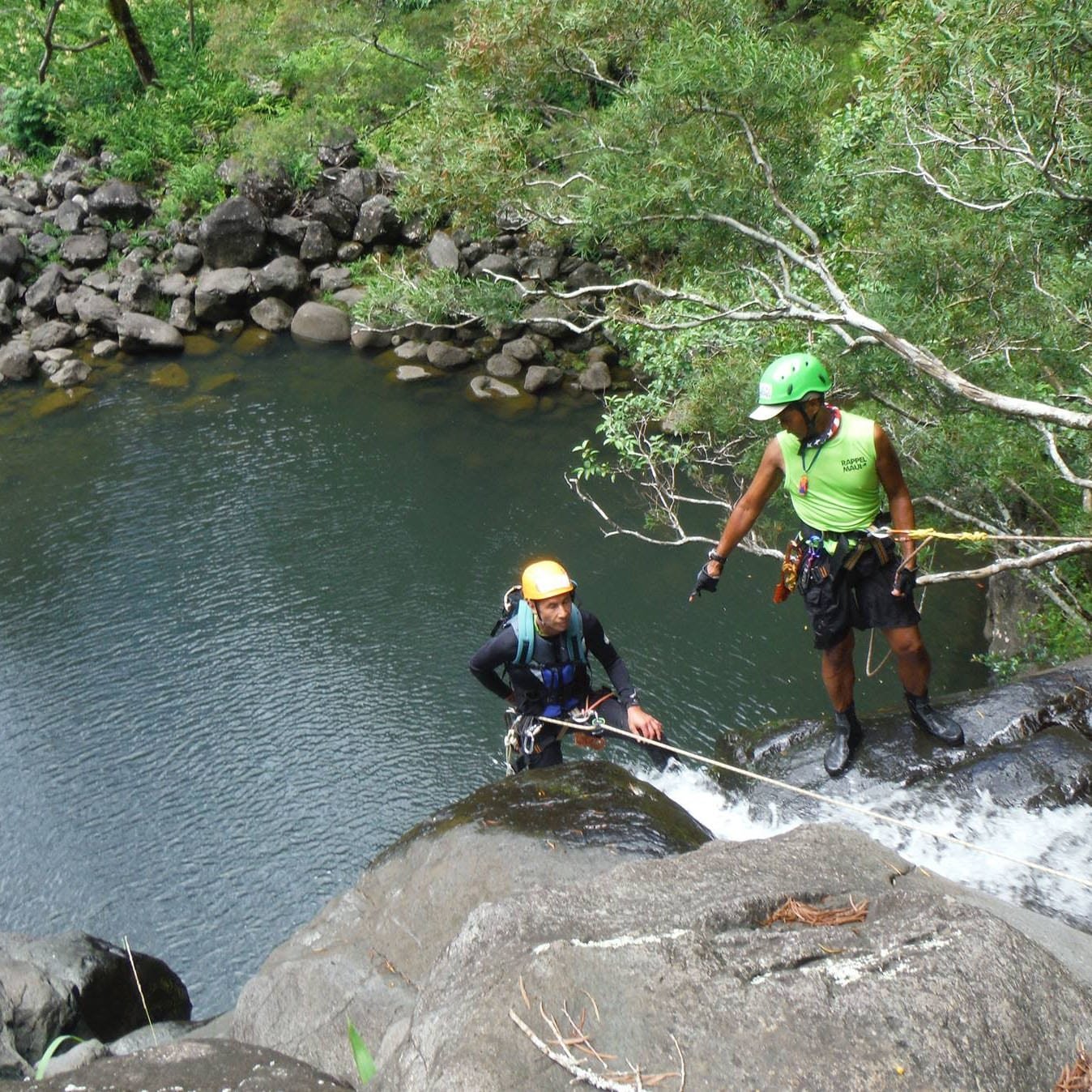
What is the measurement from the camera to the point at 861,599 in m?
5.54

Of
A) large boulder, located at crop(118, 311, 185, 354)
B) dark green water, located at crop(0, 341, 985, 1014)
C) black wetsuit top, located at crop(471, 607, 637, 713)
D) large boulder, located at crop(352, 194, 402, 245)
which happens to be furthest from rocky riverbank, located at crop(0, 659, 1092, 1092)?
large boulder, located at crop(352, 194, 402, 245)

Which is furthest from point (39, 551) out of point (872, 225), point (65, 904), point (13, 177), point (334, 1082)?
point (13, 177)

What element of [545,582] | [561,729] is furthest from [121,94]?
[545,582]

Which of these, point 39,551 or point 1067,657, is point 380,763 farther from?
point 39,551

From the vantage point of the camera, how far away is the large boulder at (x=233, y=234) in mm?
22578

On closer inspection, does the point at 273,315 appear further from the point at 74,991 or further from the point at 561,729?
the point at 561,729

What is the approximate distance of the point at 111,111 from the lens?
87.9 ft

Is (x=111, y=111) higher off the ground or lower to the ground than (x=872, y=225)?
higher

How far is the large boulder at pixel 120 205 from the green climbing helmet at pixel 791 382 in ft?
76.4

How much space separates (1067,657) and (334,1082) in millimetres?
6778

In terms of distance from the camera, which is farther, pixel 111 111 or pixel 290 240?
pixel 111 111

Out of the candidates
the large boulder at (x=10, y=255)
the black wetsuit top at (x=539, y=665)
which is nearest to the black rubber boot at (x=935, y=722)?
the black wetsuit top at (x=539, y=665)

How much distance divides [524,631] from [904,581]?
195 cm

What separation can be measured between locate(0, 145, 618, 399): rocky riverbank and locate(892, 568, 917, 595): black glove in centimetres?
1426
